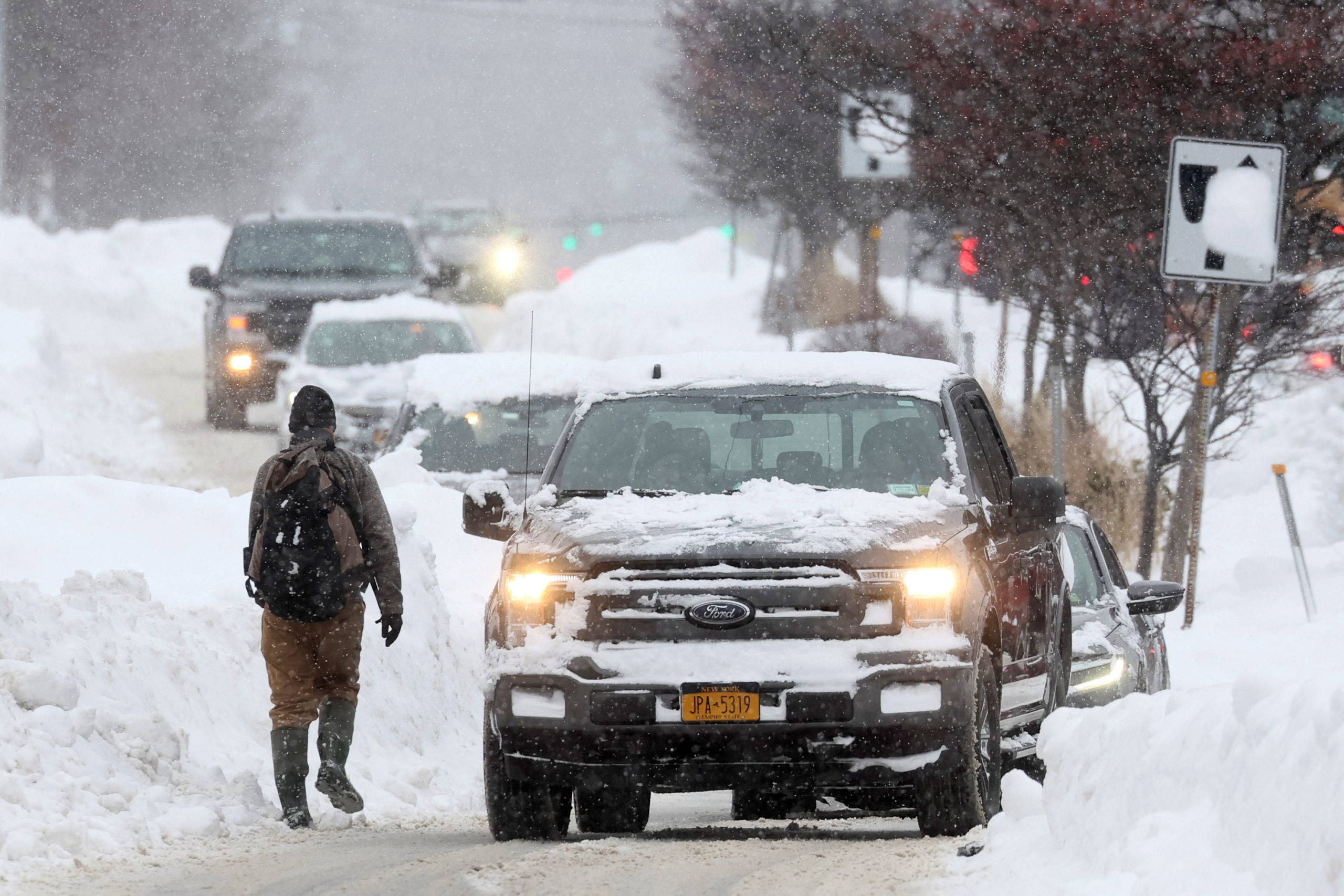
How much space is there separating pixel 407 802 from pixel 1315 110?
34.4ft

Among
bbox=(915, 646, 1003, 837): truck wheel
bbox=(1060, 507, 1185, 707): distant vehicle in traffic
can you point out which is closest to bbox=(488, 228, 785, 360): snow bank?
bbox=(1060, 507, 1185, 707): distant vehicle in traffic

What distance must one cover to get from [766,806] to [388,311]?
557 inches

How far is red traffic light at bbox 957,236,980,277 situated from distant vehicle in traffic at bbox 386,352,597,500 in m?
3.81

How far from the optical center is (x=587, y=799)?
8500 millimetres

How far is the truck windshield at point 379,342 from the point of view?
21484mm

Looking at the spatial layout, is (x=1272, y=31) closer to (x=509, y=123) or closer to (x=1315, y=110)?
(x=1315, y=110)

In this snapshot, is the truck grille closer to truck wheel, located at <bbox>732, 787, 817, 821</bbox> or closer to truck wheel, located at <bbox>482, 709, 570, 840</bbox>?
truck wheel, located at <bbox>482, 709, 570, 840</bbox>

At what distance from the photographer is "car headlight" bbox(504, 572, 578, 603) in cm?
769

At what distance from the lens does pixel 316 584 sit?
862 centimetres

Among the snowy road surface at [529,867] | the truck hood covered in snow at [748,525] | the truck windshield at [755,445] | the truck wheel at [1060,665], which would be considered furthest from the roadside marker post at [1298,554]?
the truck hood covered in snow at [748,525]

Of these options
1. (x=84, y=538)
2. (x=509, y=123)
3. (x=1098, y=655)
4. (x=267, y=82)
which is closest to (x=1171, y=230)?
(x=1098, y=655)

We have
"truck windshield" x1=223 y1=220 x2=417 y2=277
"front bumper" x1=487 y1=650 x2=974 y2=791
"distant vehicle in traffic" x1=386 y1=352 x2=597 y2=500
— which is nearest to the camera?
"front bumper" x1=487 y1=650 x2=974 y2=791

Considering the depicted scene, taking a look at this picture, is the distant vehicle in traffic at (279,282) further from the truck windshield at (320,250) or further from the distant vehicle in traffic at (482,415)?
the distant vehicle in traffic at (482,415)

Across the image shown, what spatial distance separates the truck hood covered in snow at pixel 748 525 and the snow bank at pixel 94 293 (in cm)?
3268
